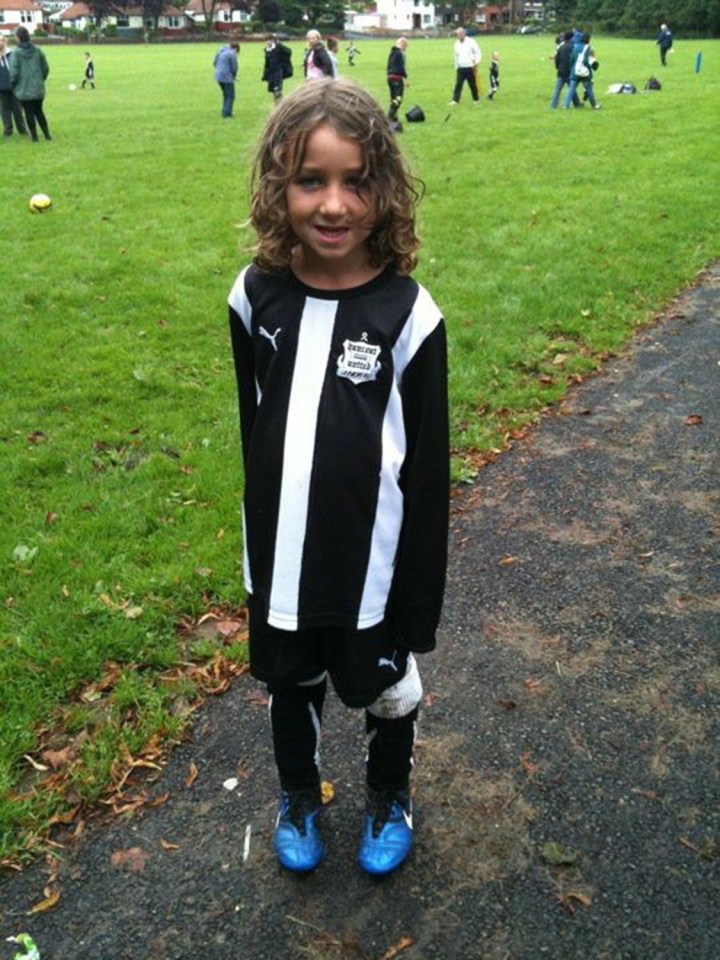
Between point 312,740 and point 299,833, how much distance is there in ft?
0.91

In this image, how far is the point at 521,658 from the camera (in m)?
3.46

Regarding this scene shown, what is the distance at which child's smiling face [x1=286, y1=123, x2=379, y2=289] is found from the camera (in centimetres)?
203

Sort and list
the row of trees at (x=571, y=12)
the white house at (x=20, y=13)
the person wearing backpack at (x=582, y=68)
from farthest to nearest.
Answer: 1. the white house at (x=20, y=13)
2. the row of trees at (x=571, y=12)
3. the person wearing backpack at (x=582, y=68)

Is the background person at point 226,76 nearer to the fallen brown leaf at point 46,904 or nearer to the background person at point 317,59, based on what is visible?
the background person at point 317,59

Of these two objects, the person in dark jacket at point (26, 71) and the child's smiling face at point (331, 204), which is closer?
the child's smiling face at point (331, 204)

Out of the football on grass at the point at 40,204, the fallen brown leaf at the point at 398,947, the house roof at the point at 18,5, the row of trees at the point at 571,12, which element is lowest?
the fallen brown leaf at the point at 398,947

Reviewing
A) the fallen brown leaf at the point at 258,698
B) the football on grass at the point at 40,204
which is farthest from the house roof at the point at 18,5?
the fallen brown leaf at the point at 258,698

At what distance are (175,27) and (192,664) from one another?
102 metres

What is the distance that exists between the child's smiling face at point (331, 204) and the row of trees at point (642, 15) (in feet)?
219

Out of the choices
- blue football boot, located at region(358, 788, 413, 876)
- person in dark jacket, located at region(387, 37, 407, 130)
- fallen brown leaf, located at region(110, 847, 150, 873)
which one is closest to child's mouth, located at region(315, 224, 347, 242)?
blue football boot, located at region(358, 788, 413, 876)

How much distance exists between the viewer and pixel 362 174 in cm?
206

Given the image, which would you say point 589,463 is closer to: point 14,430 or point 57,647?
point 57,647

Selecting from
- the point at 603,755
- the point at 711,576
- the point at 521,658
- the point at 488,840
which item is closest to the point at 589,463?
the point at 711,576

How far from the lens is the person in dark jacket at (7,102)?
16.2m
